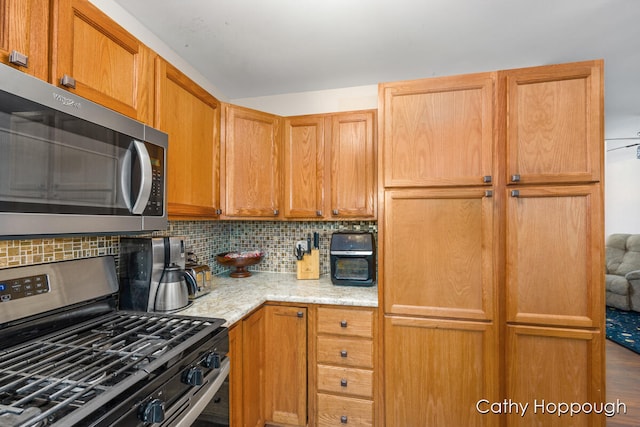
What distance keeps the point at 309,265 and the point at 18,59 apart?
1906mm

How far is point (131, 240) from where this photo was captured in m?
1.50

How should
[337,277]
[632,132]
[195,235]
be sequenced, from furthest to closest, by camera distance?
[632,132], [195,235], [337,277]

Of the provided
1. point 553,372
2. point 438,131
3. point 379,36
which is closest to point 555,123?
point 438,131

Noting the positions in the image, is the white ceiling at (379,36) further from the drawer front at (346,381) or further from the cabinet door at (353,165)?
the drawer front at (346,381)

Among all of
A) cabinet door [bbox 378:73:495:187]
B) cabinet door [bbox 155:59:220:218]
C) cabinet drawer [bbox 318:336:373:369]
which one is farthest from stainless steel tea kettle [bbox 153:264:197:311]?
cabinet door [bbox 378:73:495:187]

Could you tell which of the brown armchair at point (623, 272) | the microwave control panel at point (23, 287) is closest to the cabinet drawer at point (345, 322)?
the microwave control panel at point (23, 287)

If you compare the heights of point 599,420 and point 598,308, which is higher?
point 598,308

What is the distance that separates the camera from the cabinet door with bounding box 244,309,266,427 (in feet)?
5.37

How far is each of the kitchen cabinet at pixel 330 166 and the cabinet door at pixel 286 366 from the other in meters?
0.79

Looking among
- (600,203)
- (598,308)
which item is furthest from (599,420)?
(600,203)

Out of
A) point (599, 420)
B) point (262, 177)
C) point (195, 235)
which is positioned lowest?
point (599, 420)

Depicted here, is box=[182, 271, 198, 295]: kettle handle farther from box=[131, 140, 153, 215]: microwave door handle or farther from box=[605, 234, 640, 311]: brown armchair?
box=[605, 234, 640, 311]: brown armchair

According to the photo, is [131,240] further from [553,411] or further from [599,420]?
[599,420]

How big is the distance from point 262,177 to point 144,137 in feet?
3.48
